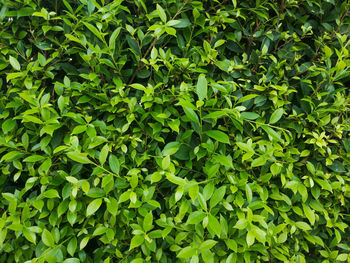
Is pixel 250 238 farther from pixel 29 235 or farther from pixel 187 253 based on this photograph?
pixel 29 235

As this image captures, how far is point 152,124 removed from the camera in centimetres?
163

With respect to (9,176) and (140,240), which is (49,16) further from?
(140,240)

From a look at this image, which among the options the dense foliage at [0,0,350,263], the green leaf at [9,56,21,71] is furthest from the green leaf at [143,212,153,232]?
the green leaf at [9,56,21,71]

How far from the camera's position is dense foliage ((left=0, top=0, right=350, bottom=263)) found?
1.54m

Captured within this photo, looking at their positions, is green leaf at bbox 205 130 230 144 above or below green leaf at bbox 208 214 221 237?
above

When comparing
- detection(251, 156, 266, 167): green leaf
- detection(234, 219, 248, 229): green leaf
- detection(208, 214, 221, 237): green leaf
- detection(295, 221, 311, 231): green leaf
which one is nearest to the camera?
detection(208, 214, 221, 237): green leaf

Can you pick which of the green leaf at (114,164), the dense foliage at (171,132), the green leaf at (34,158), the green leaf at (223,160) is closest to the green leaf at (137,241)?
the dense foliage at (171,132)

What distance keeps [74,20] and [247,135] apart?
49.5 inches

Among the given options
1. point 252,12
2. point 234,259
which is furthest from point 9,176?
point 252,12

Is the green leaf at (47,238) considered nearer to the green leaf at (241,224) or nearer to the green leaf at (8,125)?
the green leaf at (8,125)

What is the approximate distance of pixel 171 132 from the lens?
5.87ft

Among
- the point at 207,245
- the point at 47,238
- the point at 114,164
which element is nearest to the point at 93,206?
the point at 114,164

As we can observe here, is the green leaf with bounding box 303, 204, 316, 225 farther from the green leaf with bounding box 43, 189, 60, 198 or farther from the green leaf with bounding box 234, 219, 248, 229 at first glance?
the green leaf with bounding box 43, 189, 60, 198

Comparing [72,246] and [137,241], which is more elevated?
[137,241]
